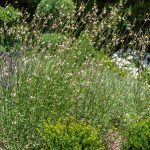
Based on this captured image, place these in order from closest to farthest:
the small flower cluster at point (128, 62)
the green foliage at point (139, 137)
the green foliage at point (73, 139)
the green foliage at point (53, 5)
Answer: the green foliage at point (73, 139)
the green foliage at point (139, 137)
the small flower cluster at point (128, 62)
the green foliage at point (53, 5)

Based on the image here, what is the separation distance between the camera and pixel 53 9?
36.1 ft

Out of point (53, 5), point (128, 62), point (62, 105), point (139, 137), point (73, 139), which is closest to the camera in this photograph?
point (73, 139)

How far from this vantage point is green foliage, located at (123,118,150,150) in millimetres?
5285

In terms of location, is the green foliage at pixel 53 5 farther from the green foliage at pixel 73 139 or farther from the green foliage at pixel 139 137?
the green foliage at pixel 73 139

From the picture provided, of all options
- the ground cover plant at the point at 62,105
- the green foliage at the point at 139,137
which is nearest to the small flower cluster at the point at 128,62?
the ground cover plant at the point at 62,105

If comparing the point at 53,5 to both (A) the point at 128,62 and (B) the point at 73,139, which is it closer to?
(A) the point at 128,62

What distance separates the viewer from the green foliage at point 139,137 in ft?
17.3

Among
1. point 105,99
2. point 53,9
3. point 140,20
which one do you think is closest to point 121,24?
point 140,20

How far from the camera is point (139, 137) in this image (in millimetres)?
5340

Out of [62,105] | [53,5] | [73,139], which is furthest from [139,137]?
[53,5]

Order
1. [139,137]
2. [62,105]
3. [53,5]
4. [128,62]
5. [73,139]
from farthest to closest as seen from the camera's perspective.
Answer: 1. [128,62]
2. [53,5]
3. [62,105]
4. [139,137]
5. [73,139]

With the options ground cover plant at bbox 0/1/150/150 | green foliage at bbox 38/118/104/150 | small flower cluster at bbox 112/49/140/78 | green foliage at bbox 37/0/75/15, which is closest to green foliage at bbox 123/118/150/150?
ground cover plant at bbox 0/1/150/150

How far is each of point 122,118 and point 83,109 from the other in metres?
0.79

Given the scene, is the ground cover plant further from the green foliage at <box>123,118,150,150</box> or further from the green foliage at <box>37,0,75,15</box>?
the green foliage at <box>37,0,75,15</box>
